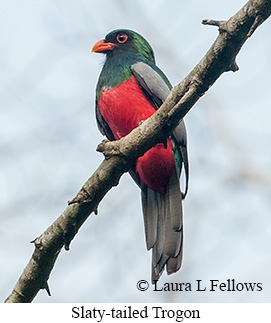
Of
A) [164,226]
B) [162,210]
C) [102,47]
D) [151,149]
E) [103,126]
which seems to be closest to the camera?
[164,226]

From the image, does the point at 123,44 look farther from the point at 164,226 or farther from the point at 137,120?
the point at 164,226

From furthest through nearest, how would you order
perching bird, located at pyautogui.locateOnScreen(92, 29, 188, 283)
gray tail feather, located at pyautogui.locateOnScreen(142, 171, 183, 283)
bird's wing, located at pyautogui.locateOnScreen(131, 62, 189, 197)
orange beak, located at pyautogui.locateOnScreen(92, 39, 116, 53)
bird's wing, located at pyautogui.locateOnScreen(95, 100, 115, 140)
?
1. orange beak, located at pyautogui.locateOnScreen(92, 39, 116, 53)
2. bird's wing, located at pyautogui.locateOnScreen(95, 100, 115, 140)
3. bird's wing, located at pyautogui.locateOnScreen(131, 62, 189, 197)
4. perching bird, located at pyautogui.locateOnScreen(92, 29, 188, 283)
5. gray tail feather, located at pyautogui.locateOnScreen(142, 171, 183, 283)

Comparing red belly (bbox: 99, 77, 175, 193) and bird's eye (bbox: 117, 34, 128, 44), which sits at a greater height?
bird's eye (bbox: 117, 34, 128, 44)

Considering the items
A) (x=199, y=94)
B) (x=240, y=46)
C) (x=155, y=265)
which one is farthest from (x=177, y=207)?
(x=240, y=46)

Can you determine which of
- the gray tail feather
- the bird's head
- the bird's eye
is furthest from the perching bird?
the bird's eye

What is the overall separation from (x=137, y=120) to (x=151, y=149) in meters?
0.28

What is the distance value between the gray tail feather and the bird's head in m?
1.59

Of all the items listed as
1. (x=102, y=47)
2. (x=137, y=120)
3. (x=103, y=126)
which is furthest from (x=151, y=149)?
(x=102, y=47)

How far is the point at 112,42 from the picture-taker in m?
5.63

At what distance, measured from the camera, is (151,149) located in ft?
15.3

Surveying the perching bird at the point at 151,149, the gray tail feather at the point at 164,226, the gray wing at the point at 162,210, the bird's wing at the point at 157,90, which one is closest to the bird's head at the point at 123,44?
the perching bird at the point at 151,149

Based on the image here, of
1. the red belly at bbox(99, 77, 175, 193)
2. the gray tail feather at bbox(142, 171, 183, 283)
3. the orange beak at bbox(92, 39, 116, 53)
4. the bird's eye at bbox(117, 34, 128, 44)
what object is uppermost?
the bird's eye at bbox(117, 34, 128, 44)

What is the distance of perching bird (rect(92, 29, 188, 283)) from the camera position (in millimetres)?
4320

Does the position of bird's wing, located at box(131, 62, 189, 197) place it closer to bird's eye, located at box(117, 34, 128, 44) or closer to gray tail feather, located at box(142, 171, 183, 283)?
gray tail feather, located at box(142, 171, 183, 283)
